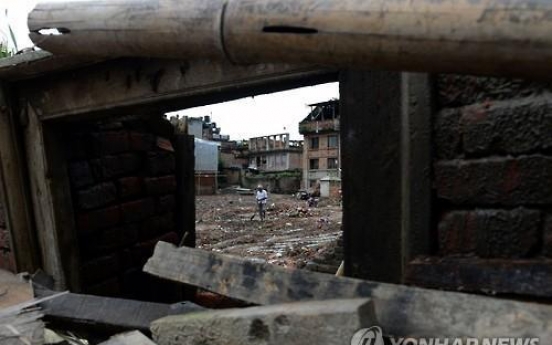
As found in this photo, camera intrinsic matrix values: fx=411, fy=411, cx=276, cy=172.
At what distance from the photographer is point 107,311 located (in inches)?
64.0

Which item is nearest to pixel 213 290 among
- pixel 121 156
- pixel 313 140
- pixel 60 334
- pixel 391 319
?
pixel 391 319

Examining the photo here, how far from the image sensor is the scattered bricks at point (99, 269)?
2.59m

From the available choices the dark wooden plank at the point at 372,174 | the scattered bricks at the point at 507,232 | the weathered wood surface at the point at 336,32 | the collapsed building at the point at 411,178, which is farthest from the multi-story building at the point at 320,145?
the weathered wood surface at the point at 336,32

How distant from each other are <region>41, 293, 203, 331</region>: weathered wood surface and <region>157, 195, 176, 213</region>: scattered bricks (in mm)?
1480

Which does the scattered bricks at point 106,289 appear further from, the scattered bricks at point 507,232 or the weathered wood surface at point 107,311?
the scattered bricks at point 507,232

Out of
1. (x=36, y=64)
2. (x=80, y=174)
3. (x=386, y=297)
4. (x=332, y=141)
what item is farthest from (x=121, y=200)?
(x=332, y=141)

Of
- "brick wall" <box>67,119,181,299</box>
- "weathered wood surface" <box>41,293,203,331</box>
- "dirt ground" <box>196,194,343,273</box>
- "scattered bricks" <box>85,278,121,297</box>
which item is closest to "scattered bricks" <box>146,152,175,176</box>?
"brick wall" <box>67,119,181,299</box>

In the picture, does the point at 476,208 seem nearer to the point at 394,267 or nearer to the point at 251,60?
the point at 394,267

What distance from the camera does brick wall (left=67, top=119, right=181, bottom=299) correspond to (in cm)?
261

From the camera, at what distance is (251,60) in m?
0.81

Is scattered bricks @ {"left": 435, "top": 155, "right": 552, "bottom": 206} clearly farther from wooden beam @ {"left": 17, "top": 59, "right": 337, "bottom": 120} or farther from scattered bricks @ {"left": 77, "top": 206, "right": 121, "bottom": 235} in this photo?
scattered bricks @ {"left": 77, "top": 206, "right": 121, "bottom": 235}

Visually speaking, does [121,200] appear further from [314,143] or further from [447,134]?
[314,143]

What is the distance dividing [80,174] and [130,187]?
41 cm

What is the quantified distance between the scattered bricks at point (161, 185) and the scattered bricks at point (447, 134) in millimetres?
2357
